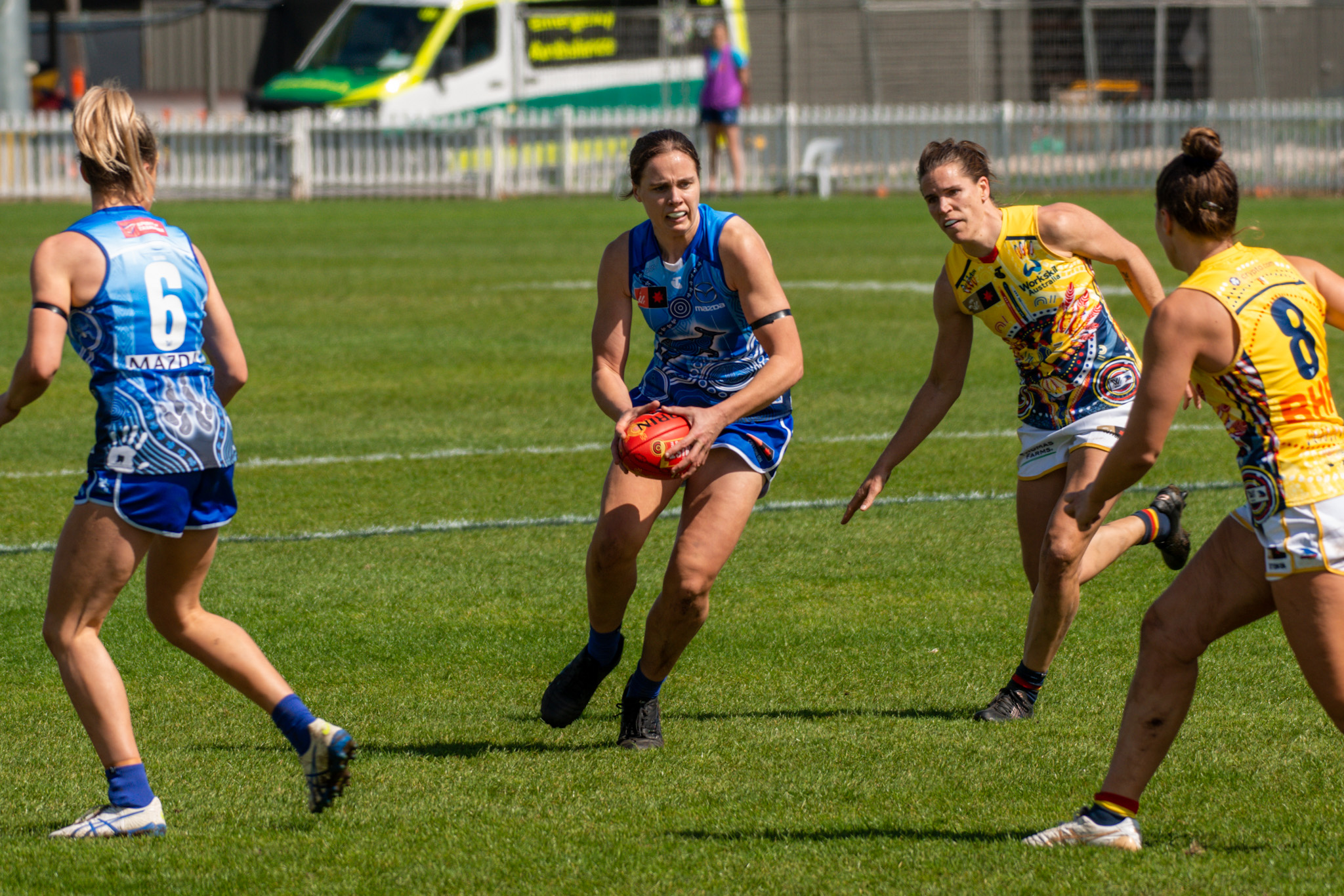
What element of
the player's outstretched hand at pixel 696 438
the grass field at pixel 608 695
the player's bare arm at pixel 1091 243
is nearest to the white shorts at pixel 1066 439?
the player's bare arm at pixel 1091 243

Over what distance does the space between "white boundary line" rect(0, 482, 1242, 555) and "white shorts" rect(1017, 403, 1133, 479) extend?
8.04 feet

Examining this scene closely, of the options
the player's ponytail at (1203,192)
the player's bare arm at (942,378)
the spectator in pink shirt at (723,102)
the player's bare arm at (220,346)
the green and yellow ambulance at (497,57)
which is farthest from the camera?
the green and yellow ambulance at (497,57)

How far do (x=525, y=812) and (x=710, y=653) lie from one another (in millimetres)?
1788

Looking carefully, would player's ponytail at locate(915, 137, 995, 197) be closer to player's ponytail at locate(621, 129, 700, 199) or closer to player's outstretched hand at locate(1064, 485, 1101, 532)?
player's ponytail at locate(621, 129, 700, 199)

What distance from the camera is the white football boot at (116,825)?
4.50 metres

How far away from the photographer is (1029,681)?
566 cm

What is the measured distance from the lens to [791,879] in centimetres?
419

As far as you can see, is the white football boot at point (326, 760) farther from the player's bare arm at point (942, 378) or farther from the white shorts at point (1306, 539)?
the white shorts at point (1306, 539)

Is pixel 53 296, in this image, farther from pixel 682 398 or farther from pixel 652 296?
pixel 682 398

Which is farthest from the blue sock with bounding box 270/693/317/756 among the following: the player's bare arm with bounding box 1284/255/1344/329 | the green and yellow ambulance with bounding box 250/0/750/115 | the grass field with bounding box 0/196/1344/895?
the green and yellow ambulance with bounding box 250/0/750/115

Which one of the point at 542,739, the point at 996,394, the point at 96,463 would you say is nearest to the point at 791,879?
the point at 542,739

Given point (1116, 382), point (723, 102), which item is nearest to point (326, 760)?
point (1116, 382)

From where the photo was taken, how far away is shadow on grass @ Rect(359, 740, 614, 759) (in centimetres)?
532

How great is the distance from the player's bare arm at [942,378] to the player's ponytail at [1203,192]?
1.78 meters
